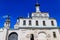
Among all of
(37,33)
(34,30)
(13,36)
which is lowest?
(13,36)

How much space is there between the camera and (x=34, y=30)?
29422 millimetres

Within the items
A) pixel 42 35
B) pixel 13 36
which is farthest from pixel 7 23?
pixel 42 35

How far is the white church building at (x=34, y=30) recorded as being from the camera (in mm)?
28656

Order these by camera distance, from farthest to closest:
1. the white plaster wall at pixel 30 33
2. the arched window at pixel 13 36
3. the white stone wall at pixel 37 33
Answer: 1. the arched window at pixel 13 36
2. the white stone wall at pixel 37 33
3. the white plaster wall at pixel 30 33

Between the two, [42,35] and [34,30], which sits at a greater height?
[34,30]

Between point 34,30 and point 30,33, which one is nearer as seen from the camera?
point 30,33

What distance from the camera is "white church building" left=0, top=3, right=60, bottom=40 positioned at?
28656mm

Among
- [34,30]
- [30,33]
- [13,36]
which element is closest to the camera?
[30,33]

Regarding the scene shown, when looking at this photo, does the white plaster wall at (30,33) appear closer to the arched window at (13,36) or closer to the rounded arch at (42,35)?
the rounded arch at (42,35)

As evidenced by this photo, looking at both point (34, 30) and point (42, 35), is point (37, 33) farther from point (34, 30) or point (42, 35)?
point (42, 35)

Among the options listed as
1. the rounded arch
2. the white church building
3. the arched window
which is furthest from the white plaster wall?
the arched window

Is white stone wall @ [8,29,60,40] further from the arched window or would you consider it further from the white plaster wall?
the arched window

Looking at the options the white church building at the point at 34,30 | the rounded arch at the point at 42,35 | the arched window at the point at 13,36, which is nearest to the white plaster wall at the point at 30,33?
the white church building at the point at 34,30

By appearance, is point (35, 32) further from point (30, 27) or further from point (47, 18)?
point (47, 18)
